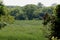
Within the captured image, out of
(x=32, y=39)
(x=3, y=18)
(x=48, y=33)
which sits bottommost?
(x=32, y=39)

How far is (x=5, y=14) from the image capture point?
19016mm

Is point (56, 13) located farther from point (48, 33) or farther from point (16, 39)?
point (16, 39)

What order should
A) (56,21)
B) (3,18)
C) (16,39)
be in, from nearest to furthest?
(56,21) < (16,39) < (3,18)

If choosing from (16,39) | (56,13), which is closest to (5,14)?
(16,39)

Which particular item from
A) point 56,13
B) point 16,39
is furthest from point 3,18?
point 56,13

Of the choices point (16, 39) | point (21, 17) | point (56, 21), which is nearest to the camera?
point (56, 21)

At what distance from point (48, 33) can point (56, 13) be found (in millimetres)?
744

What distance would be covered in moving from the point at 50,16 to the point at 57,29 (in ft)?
1.66

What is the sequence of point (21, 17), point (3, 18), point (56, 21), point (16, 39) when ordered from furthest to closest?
point (21, 17) → point (3, 18) → point (16, 39) → point (56, 21)

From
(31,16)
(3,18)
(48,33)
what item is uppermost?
(48,33)

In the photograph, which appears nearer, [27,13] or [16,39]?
[16,39]

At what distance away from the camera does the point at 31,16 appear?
49781mm

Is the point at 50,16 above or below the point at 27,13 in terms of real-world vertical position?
above

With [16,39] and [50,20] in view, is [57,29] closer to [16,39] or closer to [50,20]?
[50,20]
